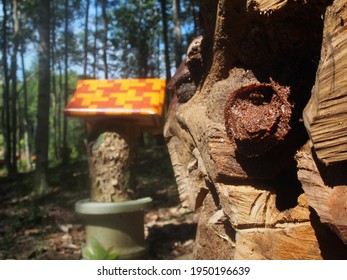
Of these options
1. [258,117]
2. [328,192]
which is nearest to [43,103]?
[258,117]

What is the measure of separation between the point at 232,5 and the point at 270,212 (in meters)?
0.71

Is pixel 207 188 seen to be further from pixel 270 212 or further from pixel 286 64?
pixel 286 64

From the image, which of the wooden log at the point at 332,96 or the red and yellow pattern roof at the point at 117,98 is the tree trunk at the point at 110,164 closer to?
the red and yellow pattern roof at the point at 117,98

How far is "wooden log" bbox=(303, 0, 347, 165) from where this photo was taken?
3.50 feet

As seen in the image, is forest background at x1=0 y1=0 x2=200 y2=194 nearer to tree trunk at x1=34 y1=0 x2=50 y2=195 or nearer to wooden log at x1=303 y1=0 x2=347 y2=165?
tree trunk at x1=34 y1=0 x2=50 y2=195

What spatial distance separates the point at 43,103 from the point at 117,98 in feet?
12.1

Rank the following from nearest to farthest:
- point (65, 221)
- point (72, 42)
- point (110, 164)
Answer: point (110, 164) < point (65, 221) < point (72, 42)

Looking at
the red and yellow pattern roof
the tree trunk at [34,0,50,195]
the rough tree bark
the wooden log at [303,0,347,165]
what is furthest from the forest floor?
the wooden log at [303,0,347,165]

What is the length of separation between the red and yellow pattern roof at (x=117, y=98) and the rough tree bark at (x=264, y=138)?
1.83 m

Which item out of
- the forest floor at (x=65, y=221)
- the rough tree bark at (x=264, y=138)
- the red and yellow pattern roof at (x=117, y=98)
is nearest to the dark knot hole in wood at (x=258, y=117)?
the rough tree bark at (x=264, y=138)

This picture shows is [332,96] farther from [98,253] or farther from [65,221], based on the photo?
[65,221]

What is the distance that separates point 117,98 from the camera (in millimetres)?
3777

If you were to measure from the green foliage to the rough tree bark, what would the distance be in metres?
1.76

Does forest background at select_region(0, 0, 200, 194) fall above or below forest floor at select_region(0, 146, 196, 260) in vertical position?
above
